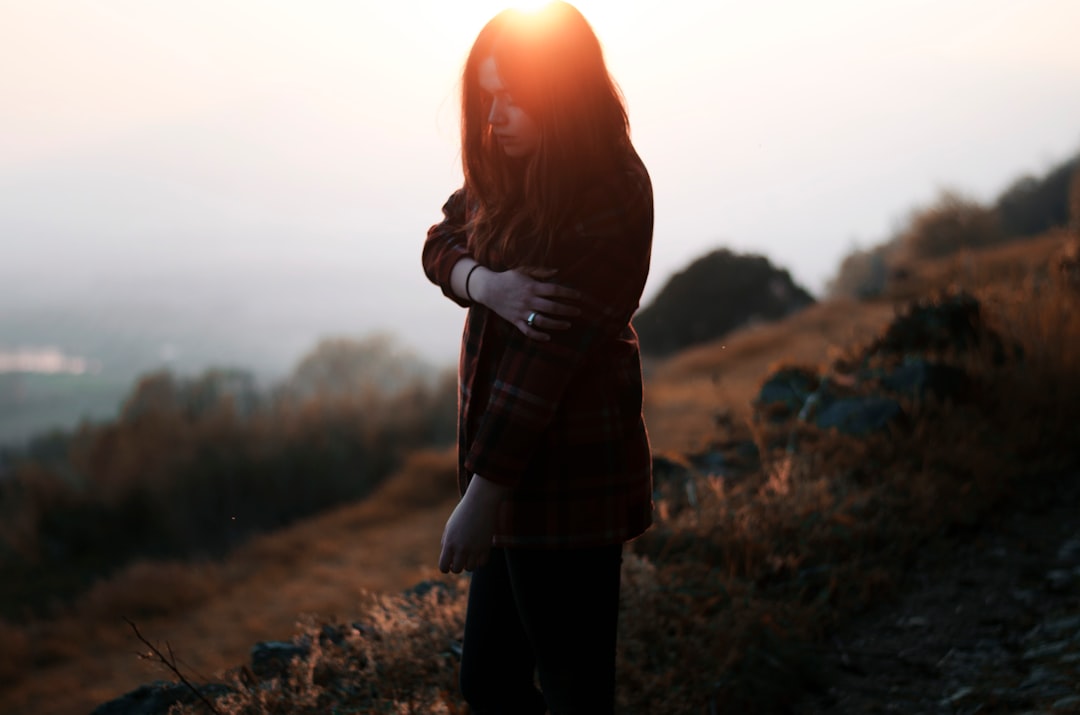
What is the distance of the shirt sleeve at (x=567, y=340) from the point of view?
1301mm

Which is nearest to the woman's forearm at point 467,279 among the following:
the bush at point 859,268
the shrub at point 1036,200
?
the bush at point 859,268

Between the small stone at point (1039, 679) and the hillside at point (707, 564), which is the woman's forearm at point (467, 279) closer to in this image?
the hillside at point (707, 564)

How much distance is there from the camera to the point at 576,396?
4.54 feet

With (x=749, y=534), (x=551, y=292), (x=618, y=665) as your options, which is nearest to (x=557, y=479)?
(x=551, y=292)

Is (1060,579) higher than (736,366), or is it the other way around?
(736,366)

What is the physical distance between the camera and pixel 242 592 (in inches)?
177

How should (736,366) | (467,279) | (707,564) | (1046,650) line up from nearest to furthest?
(467,279) → (1046,650) → (707,564) → (736,366)

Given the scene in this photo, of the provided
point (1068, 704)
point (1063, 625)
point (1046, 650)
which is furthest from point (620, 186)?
point (1063, 625)

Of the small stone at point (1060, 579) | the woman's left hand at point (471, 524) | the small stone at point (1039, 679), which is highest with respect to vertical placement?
the woman's left hand at point (471, 524)

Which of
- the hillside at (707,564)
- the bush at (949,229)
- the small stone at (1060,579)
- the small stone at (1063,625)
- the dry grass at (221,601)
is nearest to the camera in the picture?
the hillside at (707,564)

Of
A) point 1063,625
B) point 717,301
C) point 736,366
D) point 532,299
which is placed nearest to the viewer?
point 532,299

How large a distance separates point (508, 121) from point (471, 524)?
25.5 inches

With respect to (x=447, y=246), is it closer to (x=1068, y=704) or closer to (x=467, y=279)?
(x=467, y=279)

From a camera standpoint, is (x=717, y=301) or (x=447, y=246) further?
(x=717, y=301)
